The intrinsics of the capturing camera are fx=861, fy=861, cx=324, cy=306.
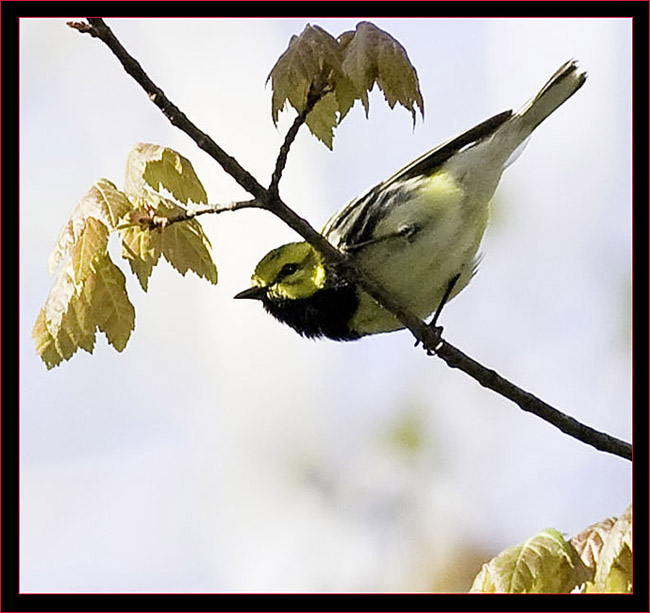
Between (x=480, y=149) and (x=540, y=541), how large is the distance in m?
1.48

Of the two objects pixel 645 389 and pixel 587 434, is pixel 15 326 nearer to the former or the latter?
pixel 587 434

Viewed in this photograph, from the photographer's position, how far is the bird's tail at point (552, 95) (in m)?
2.78

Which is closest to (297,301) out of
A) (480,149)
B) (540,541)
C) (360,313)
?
(360,313)

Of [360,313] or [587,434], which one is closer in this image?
[587,434]

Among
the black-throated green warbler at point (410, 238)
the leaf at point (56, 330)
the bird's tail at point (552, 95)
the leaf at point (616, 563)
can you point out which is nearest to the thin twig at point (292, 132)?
the leaf at point (56, 330)

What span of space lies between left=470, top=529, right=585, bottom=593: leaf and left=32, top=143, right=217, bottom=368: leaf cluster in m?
0.84

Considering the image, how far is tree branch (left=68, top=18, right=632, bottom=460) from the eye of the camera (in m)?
1.75

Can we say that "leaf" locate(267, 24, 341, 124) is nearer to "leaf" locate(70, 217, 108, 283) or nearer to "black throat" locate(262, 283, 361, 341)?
"leaf" locate(70, 217, 108, 283)

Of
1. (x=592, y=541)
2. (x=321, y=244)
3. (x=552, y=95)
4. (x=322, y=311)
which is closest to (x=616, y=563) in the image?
(x=592, y=541)

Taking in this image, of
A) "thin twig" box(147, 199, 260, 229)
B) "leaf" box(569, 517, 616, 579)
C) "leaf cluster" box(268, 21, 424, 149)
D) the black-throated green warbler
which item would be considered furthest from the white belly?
"leaf" box(569, 517, 616, 579)

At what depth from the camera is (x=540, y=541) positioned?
70.6 inches

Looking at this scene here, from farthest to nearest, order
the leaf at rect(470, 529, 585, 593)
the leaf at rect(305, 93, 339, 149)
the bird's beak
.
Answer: the bird's beak < the leaf at rect(305, 93, 339, 149) < the leaf at rect(470, 529, 585, 593)

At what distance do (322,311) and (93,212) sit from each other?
113cm

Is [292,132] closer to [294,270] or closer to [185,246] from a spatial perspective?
[185,246]
